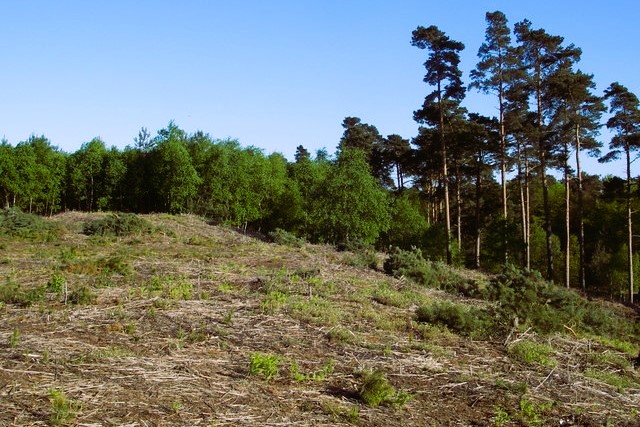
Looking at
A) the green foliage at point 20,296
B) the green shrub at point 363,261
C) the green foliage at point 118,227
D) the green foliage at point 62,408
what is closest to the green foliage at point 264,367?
the green foliage at point 62,408

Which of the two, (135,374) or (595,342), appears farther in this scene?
(595,342)

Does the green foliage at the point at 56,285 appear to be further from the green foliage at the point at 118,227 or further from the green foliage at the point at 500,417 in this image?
the green foliage at the point at 118,227

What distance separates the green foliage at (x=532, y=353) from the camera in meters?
7.27

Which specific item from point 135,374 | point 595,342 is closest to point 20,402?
point 135,374

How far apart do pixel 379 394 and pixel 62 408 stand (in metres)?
2.71

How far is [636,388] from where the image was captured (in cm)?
684

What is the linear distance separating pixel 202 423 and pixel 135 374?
1223 mm

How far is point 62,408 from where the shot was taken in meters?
4.33

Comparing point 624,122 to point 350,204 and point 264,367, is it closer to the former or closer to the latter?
point 350,204

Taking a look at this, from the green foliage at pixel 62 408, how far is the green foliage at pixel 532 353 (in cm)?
533

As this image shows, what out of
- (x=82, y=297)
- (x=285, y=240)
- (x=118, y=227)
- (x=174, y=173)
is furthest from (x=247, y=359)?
(x=174, y=173)

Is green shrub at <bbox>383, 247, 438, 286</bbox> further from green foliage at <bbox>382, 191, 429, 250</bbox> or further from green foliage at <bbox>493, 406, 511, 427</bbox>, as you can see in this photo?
green foliage at <bbox>382, 191, 429, 250</bbox>

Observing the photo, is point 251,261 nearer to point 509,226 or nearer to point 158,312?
point 158,312

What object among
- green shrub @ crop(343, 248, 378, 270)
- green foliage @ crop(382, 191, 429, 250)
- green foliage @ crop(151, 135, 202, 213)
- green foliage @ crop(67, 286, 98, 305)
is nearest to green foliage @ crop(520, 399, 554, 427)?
green foliage @ crop(67, 286, 98, 305)
